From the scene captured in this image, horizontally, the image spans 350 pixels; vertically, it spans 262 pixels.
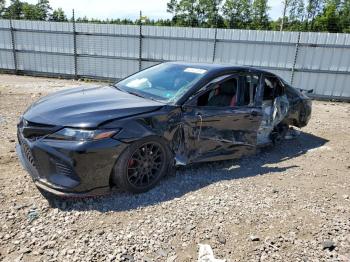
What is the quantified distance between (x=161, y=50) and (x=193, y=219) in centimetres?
1035

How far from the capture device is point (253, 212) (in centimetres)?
343

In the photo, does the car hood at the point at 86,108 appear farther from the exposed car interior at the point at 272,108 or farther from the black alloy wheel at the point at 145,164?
the exposed car interior at the point at 272,108

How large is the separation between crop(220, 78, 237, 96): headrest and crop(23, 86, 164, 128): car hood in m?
1.07

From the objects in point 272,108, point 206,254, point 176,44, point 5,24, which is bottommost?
point 206,254

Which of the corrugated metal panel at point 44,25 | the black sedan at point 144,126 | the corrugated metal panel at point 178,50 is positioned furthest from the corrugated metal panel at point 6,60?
the black sedan at point 144,126

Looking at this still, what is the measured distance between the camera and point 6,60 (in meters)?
14.6

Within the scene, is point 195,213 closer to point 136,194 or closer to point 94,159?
point 136,194

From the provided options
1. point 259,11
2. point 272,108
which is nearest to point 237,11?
point 259,11

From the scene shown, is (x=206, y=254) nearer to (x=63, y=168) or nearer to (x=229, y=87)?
(x=63, y=168)

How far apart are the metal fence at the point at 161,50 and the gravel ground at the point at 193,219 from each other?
7785 millimetres

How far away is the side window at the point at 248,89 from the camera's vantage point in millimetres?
4605

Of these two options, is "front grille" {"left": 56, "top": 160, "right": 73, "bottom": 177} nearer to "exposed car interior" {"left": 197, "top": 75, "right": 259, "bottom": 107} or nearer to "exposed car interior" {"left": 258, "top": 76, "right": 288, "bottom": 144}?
"exposed car interior" {"left": 197, "top": 75, "right": 259, "bottom": 107}

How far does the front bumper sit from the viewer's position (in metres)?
3.02

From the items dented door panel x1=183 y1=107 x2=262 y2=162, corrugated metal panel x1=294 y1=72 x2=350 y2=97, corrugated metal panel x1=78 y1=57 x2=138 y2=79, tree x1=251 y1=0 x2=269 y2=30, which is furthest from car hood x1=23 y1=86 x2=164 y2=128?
tree x1=251 y1=0 x2=269 y2=30
